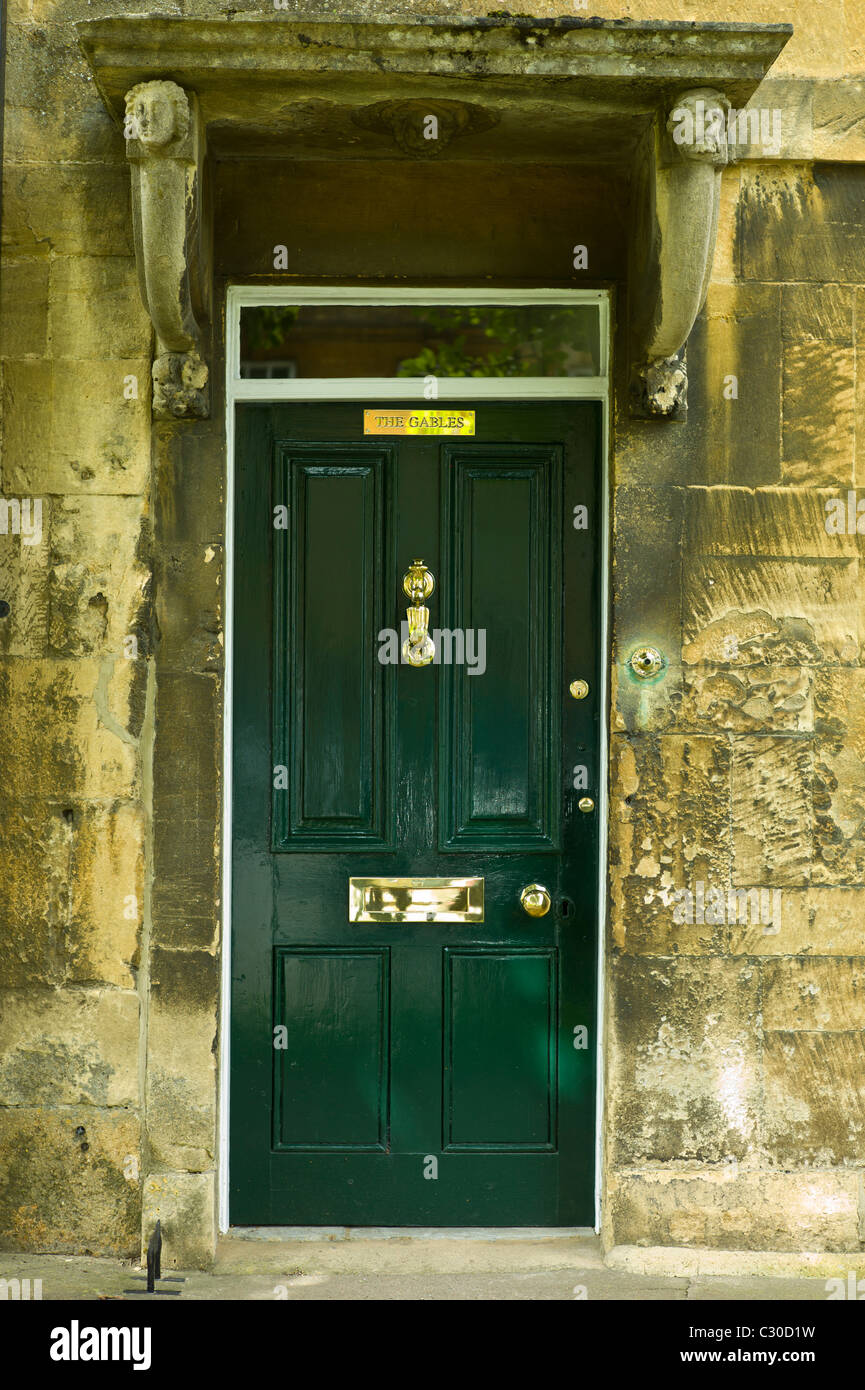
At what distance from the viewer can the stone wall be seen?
3822 mm

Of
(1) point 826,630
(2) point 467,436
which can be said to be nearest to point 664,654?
(1) point 826,630

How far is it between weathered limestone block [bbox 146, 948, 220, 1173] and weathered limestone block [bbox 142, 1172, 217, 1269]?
68mm

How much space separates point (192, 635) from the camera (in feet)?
12.7

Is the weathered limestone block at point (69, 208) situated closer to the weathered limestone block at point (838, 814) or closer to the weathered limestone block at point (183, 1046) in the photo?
the weathered limestone block at point (183, 1046)

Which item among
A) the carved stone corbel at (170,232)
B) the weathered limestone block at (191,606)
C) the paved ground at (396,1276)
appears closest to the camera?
the carved stone corbel at (170,232)

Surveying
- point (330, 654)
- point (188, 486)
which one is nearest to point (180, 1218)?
point (330, 654)

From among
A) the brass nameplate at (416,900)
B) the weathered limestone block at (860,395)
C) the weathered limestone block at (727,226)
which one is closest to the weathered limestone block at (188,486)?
the brass nameplate at (416,900)

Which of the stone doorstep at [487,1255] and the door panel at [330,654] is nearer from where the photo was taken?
the stone doorstep at [487,1255]

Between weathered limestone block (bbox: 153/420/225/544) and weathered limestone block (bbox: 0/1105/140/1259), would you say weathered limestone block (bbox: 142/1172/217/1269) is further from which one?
weathered limestone block (bbox: 153/420/225/544)

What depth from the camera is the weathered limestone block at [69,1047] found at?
3.82 meters

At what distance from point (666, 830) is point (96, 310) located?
99.7 inches

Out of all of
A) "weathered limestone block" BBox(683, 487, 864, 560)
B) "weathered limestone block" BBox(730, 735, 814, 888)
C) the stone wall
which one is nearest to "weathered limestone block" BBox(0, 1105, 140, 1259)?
the stone wall

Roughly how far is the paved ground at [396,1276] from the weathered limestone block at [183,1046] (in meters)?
0.35

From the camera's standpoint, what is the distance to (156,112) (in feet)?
10.9
